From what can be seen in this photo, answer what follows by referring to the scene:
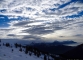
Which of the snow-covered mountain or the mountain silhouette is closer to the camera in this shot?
the mountain silhouette

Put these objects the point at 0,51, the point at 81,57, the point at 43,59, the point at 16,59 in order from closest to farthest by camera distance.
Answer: the point at 81,57 < the point at 16,59 < the point at 0,51 < the point at 43,59

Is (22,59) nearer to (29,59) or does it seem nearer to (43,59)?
(29,59)

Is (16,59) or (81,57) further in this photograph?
(16,59)

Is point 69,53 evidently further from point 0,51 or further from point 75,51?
point 0,51

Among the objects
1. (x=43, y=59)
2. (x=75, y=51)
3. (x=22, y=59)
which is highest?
(x=75, y=51)

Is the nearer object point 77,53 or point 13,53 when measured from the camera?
point 77,53

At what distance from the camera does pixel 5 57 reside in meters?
28.0

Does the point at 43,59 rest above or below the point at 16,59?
below

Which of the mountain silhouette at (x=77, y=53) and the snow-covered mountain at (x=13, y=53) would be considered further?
the snow-covered mountain at (x=13, y=53)

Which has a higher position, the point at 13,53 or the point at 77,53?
the point at 77,53

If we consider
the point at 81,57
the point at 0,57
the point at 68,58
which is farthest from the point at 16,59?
the point at 81,57

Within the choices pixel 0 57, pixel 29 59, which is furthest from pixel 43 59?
pixel 0 57

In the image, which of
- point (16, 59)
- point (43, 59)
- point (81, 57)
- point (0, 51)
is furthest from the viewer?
point (43, 59)

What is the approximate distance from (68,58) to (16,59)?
9829 millimetres
